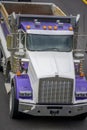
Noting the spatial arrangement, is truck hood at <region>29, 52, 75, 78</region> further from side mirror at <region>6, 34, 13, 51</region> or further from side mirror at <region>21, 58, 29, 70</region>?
side mirror at <region>6, 34, 13, 51</region>

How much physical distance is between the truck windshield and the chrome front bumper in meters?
2.25

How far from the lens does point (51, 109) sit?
1592 cm

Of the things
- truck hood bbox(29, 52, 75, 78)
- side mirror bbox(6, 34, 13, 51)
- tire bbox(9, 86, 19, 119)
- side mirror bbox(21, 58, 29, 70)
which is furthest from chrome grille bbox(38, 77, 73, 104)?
side mirror bbox(6, 34, 13, 51)

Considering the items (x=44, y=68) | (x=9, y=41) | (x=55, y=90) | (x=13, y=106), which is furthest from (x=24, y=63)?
(x=55, y=90)

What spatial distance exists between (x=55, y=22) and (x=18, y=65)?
229cm

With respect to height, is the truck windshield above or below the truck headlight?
above

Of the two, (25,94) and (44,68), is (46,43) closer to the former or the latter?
(44,68)

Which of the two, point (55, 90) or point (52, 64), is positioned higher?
point (52, 64)

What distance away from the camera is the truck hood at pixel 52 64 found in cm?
1597

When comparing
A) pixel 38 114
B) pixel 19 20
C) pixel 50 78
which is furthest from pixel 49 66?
pixel 19 20

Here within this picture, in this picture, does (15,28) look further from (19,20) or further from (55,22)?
(55,22)

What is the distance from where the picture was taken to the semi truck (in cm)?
1590

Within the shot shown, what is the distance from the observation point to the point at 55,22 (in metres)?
18.4

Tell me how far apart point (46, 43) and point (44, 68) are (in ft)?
4.47
